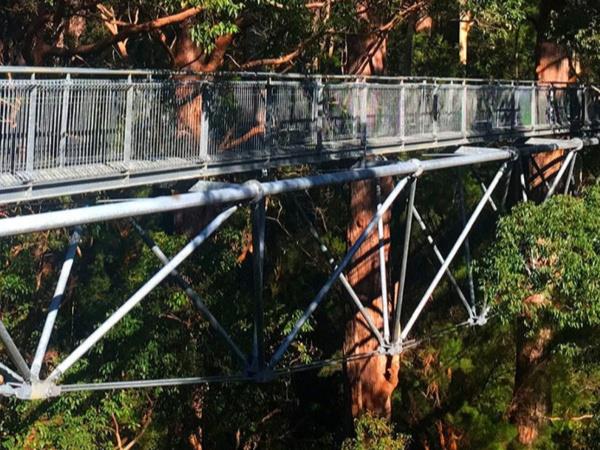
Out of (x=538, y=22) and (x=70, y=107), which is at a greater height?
(x=538, y=22)

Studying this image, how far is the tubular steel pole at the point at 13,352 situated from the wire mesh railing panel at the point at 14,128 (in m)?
1.23

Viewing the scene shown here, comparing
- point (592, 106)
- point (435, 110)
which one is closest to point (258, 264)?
point (435, 110)

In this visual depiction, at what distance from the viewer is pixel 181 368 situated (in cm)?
1398

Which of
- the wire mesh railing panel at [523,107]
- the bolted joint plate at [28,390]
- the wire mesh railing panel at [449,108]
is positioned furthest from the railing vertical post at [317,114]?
Answer: the wire mesh railing panel at [523,107]

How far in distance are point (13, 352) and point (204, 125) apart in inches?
119

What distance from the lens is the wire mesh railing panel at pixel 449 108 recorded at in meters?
12.6

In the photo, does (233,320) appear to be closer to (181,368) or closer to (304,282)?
(181,368)

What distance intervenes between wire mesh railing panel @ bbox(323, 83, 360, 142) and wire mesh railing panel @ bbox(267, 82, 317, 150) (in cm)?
29

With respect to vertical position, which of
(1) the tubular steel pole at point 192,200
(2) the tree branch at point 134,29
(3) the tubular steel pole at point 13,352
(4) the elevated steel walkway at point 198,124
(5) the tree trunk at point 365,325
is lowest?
(5) the tree trunk at point 365,325

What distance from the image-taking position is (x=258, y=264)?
867 centimetres

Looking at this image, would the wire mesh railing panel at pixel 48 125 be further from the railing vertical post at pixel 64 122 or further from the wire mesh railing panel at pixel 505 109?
the wire mesh railing panel at pixel 505 109

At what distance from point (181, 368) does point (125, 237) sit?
317 cm

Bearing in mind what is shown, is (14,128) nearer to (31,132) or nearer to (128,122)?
(31,132)

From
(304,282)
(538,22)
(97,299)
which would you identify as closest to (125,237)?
(97,299)
